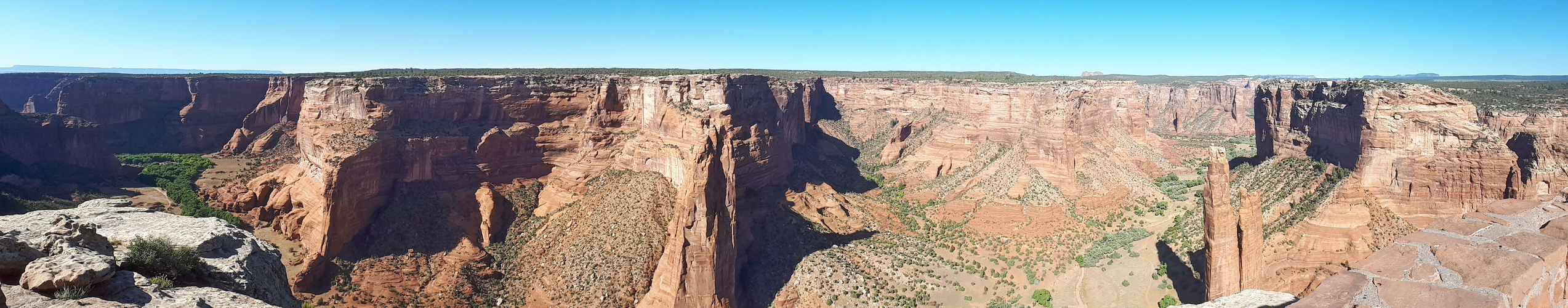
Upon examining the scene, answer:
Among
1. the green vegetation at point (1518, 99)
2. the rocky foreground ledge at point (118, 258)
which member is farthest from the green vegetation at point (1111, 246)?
the rocky foreground ledge at point (118, 258)

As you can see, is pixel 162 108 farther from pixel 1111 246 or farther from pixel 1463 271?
pixel 1463 271

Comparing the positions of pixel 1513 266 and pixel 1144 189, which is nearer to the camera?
pixel 1513 266

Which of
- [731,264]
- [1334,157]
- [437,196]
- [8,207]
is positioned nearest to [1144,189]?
[1334,157]

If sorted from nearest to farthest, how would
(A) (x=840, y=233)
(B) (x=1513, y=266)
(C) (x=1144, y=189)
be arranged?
(B) (x=1513, y=266) < (A) (x=840, y=233) < (C) (x=1144, y=189)

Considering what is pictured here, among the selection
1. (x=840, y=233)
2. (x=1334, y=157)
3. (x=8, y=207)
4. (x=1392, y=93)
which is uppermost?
(x=1392, y=93)

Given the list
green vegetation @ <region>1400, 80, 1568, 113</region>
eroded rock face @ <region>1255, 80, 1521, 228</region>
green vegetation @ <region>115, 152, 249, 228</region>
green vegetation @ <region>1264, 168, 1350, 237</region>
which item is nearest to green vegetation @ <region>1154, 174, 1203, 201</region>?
green vegetation @ <region>1264, 168, 1350, 237</region>

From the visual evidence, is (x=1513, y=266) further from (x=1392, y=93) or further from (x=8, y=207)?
(x=8, y=207)

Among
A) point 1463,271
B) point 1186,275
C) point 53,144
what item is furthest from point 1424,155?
point 53,144
